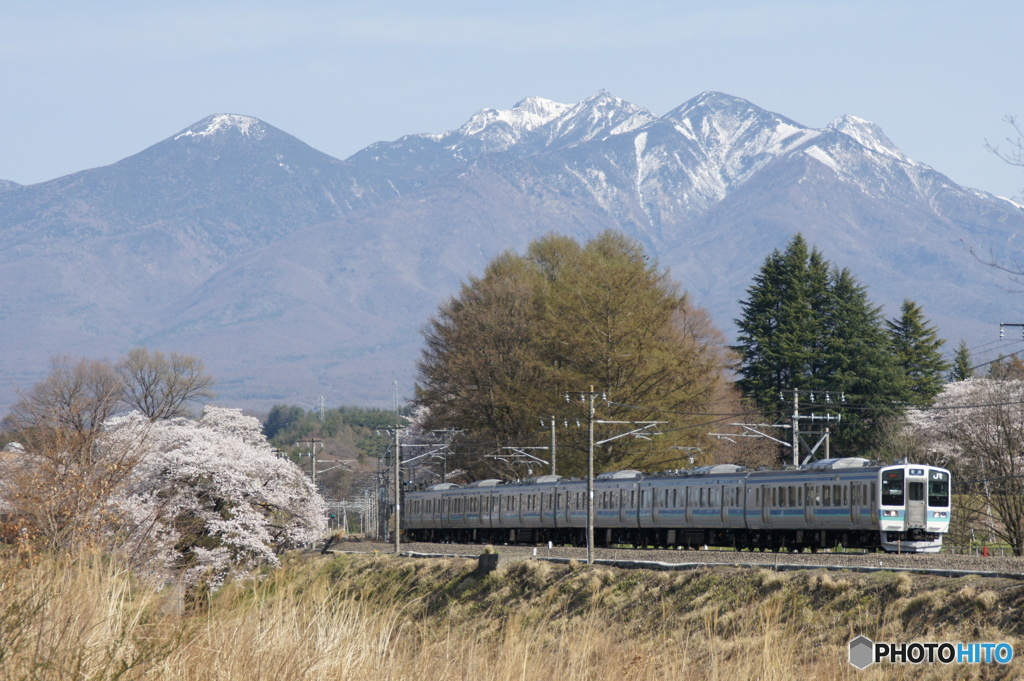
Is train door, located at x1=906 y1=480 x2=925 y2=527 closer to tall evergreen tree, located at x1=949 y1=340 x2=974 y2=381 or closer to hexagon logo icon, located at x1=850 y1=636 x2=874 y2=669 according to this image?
hexagon logo icon, located at x1=850 y1=636 x2=874 y2=669

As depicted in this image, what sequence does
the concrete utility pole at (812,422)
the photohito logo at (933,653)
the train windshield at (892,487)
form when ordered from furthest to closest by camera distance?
the concrete utility pole at (812,422) → the train windshield at (892,487) → the photohito logo at (933,653)

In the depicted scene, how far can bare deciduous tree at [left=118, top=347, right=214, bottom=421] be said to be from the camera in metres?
80.9

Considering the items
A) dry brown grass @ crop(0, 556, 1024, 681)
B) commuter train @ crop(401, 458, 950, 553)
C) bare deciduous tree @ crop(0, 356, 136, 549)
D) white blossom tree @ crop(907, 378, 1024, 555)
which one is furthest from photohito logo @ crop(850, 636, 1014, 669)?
white blossom tree @ crop(907, 378, 1024, 555)

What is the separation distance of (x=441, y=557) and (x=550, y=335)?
19.1 metres

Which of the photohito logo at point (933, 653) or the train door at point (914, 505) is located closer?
the photohito logo at point (933, 653)

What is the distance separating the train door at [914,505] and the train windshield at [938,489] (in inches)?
16.6

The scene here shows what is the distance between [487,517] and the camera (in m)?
52.7

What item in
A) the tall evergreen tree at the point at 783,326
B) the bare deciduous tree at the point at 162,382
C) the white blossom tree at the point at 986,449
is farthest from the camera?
the bare deciduous tree at the point at 162,382

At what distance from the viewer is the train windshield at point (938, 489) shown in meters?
33.3

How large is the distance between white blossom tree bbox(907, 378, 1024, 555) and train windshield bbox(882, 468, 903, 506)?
6605mm

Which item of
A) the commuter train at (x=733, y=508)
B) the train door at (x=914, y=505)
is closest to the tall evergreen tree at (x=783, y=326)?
the commuter train at (x=733, y=508)

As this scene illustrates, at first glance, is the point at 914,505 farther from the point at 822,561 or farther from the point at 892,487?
the point at 822,561

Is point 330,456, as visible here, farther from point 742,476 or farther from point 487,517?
point 742,476

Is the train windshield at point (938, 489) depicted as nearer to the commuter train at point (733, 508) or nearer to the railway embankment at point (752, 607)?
the commuter train at point (733, 508)
